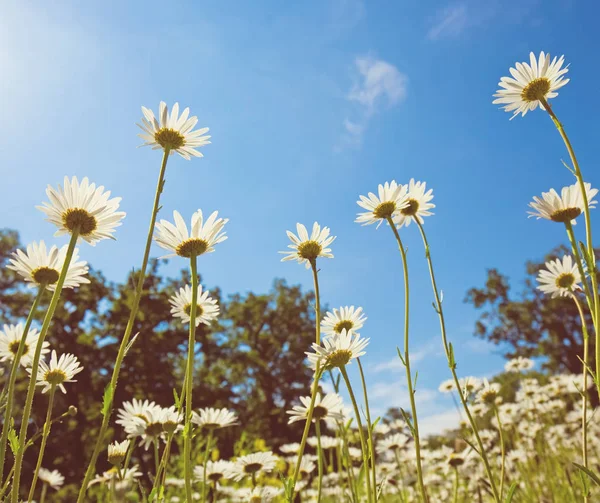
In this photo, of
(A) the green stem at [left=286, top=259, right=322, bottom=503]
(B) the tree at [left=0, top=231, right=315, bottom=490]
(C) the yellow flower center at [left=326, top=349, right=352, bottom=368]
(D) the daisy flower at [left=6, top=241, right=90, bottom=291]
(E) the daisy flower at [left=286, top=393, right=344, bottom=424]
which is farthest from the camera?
(B) the tree at [left=0, top=231, right=315, bottom=490]

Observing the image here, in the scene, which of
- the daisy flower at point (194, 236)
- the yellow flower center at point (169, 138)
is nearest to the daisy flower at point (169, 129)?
the yellow flower center at point (169, 138)

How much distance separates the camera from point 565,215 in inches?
84.4

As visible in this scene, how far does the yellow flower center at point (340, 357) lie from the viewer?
6.26 feet

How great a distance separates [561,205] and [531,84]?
63cm

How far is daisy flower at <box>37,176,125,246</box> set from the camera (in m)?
1.59

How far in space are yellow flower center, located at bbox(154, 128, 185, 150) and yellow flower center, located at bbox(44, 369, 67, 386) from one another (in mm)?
1121

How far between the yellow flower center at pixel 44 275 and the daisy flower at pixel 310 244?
103 centimetres

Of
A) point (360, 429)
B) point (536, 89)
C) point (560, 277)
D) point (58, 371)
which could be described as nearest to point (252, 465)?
point (58, 371)

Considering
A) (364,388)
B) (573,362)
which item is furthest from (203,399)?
(573,362)

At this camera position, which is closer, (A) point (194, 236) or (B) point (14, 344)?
(A) point (194, 236)

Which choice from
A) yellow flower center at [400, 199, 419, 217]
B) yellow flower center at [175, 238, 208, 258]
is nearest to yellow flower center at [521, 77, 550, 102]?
yellow flower center at [400, 199, 419, 217]

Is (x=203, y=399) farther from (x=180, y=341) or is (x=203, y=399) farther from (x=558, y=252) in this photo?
(x=558, y=252)

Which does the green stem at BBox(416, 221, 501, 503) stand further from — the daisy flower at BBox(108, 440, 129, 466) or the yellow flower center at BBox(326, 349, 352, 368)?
the daisy flower at BBox(108, 440, 129, 466)

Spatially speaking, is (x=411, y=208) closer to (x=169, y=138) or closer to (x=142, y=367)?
(x=169, y=138)
